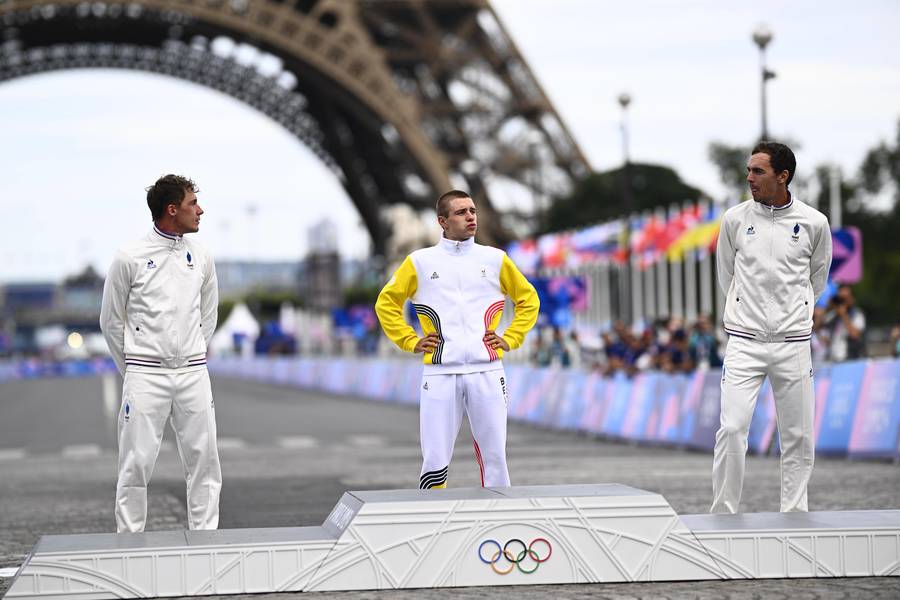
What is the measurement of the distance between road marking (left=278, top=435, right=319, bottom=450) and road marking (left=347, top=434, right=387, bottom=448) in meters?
0.48

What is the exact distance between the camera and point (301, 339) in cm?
8700

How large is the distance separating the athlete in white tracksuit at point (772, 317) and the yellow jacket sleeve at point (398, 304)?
58.5 inches

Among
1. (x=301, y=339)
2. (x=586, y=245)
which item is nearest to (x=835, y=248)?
(x=586, y=245)

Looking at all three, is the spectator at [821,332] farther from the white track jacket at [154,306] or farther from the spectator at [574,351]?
the white track jacket at [154,306]

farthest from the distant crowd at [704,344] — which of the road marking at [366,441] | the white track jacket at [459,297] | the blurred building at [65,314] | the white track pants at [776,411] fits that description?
the blurred building at [65,314]

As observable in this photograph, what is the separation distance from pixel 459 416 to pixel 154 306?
1534 mm

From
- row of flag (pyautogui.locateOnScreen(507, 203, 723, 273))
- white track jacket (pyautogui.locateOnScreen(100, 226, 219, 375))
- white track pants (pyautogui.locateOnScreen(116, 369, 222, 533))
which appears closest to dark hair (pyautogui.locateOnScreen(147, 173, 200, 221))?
white track jacket (pyautogui.locateOnScreen(100, 226, 219, 375))

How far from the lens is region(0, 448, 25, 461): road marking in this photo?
64.2ft

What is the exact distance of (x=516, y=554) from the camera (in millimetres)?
6805

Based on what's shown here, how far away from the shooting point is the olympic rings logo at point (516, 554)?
6.78m

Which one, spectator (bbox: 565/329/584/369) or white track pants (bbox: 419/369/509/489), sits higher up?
white track pants (bbox: 419/369/509/489)

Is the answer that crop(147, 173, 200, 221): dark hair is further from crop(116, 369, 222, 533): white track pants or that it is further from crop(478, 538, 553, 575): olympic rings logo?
crop(478, 538, 553, 575): olympic rings logo

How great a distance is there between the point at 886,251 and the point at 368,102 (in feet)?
106

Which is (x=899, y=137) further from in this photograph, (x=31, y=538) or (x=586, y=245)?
(x=31, y=538)
